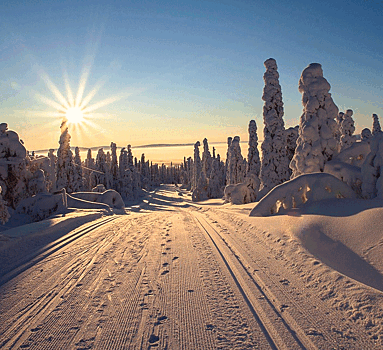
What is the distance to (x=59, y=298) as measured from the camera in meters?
4.80

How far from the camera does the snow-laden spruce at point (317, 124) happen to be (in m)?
15.1

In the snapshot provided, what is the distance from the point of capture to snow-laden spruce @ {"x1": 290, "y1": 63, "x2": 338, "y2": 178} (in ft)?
49.7

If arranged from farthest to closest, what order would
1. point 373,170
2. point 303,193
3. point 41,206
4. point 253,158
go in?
point 253,158, point 41,206, point 303,193, point 373,170

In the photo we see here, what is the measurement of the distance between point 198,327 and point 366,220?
20.0 ft

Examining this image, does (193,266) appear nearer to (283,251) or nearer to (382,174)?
(283,251)

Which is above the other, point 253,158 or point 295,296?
point 253,158

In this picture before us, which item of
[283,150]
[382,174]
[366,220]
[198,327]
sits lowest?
[198,327]

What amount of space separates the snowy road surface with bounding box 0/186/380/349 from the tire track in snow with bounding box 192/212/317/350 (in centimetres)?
2

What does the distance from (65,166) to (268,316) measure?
39000 millimetres

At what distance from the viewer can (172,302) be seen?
460 cm

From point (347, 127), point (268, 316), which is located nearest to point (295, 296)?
point (268, 316)

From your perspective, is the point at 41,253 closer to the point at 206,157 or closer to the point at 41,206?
the point at 41,206

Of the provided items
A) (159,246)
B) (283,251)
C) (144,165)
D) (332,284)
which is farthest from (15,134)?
(144,165)

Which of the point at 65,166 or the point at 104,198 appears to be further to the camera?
the point at 65,166
